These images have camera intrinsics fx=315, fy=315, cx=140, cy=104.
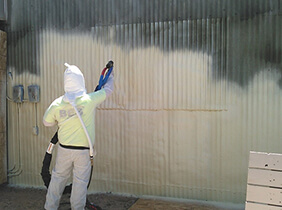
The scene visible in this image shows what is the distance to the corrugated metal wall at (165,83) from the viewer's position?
15.5 ft

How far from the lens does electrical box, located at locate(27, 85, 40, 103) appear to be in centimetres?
588

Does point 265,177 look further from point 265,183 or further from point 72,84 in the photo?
point 72,84

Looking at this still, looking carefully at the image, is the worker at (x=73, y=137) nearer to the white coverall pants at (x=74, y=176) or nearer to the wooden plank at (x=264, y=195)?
the white coverall pants at (x=74, y=176)

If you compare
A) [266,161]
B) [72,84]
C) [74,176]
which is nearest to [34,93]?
[72,84]

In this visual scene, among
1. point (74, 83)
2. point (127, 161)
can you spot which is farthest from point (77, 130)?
point (127, 161)

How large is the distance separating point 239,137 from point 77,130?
243 centimetres

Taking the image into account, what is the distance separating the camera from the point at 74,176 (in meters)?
4.33

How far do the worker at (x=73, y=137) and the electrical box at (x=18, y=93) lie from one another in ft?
6.12

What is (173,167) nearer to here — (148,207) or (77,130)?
(148,207)

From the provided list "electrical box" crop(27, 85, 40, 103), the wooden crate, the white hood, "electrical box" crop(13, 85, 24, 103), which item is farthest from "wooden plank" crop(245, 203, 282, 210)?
"electrical box" crop(13, 85, 24, 103)

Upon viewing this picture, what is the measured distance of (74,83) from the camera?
14.0ft

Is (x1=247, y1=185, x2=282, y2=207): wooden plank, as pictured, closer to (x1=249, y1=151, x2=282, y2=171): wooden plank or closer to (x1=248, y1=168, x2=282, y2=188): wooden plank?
(x1=248, y1=168, x2=282, y2=188): wooden plank

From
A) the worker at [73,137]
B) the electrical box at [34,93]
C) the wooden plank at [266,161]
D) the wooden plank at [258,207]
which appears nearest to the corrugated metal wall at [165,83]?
the electrical box at [34,93]

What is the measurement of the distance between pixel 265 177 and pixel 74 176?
246 centimetres
